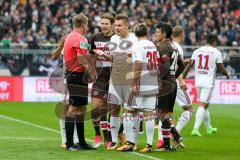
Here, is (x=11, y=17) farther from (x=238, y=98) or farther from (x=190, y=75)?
(x=238, y=98)

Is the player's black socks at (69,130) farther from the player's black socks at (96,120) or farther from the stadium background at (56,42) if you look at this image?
the stadium background at (56,42)

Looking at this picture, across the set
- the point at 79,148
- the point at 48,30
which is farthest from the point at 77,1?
the point at 79,148

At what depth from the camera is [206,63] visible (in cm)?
1728

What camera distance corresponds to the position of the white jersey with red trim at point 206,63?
677 inches

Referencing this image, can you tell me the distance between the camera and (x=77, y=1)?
3506cm

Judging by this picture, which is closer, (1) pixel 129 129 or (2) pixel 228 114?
(1) pixel 129 129

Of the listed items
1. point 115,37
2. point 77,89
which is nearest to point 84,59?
point 77,89

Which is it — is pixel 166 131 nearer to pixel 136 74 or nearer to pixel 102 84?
pixel 136 74

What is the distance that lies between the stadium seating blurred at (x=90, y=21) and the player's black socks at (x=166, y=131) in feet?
52.7

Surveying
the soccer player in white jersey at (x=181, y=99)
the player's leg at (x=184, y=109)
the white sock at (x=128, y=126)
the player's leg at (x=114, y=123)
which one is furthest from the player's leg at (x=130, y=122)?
the player's leg at (x=184, y=109)

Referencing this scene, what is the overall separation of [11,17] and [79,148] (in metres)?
19.9

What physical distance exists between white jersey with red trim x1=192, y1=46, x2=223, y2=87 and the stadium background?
1.29 m

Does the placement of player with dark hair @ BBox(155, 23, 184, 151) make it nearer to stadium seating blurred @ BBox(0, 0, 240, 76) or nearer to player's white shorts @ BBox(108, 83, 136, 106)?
player's white shorts @ BBox(108, 83, 136, 106)

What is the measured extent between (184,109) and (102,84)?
3050 mm
